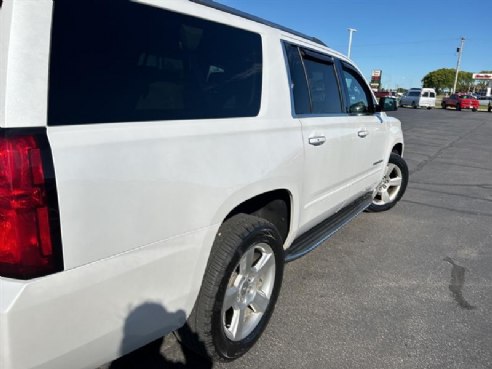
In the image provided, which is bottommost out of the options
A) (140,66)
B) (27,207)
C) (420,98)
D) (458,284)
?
(458,284)

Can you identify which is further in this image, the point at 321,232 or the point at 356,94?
the point at 356,94

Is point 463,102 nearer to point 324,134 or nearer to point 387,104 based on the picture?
point 387,104

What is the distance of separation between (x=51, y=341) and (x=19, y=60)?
98cm

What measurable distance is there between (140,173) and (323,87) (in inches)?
89.3

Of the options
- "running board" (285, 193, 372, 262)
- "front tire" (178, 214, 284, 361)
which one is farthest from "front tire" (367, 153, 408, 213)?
"front tire" (178, 214, 284, 361)

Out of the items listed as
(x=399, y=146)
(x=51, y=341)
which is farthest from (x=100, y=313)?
(x=399, y=146)

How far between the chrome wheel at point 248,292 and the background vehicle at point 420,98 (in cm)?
4289

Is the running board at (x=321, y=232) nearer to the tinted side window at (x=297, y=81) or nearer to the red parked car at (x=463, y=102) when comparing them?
the tinted side window at (x=297, y=81)

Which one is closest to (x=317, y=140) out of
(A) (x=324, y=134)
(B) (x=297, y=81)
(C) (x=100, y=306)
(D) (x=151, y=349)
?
(A) (x=324, y=134)

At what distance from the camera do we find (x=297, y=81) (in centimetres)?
304

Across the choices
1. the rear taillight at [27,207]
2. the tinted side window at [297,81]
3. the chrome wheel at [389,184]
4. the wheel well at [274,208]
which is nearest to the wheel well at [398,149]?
the chrome wheel at [389,184]

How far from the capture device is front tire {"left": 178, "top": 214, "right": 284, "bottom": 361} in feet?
7.27

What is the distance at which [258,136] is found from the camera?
7.94 ft

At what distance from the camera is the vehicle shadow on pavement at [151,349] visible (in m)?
1.86
